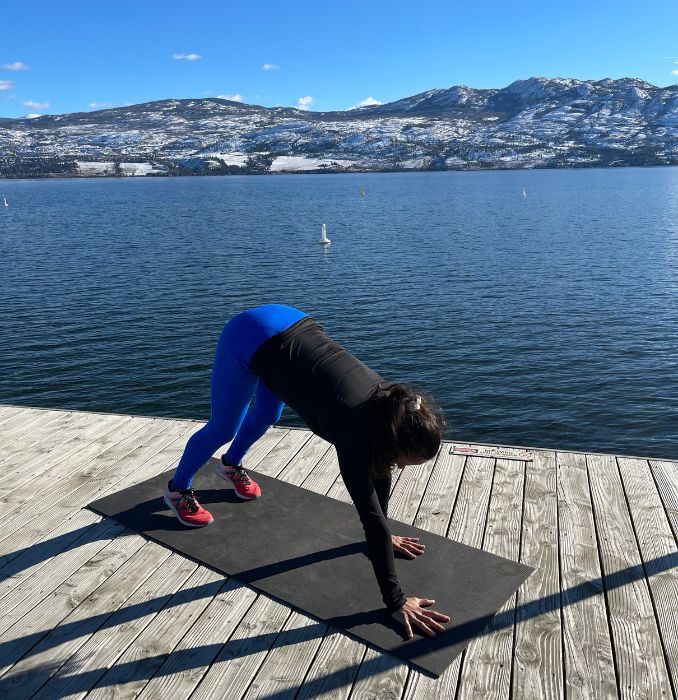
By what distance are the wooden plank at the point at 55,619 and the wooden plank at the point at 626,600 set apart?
2981 mm

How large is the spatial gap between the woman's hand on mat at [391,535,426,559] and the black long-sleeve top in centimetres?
54

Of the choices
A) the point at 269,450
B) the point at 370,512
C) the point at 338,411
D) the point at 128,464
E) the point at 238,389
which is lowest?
the point at 269,450

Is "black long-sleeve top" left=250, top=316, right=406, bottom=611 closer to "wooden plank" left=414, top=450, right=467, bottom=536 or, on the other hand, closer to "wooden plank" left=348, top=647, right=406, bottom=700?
"wooden plank" left=348, top=647, right=406, bottom=700

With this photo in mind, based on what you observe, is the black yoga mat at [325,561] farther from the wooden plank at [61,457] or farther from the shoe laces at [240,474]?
the wooden plank at [61,457]

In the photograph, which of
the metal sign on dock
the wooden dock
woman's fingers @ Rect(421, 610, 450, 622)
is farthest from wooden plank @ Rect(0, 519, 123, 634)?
the metal sign on dock

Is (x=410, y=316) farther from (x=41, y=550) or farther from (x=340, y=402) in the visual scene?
(x=340, y=402)

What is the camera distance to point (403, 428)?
3.00m

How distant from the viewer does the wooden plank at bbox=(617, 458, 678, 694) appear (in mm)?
3465

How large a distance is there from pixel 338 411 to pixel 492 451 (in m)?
2.97

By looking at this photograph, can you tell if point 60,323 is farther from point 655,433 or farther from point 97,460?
point 655,433

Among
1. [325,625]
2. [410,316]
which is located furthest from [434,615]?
[410,316]

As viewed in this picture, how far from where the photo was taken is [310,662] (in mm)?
3330

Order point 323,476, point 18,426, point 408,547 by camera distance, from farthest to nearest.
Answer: point 18,426 → point 323,476 → point 408,547

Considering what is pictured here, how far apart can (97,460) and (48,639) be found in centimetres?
254
